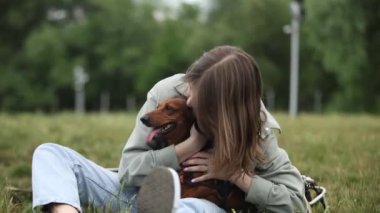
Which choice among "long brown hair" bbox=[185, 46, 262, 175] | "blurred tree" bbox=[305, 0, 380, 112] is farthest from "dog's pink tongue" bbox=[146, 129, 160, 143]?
"blurred tree" bbox=[305, 0, 380, 112]

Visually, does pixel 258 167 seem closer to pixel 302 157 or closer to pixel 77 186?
pixel 77 186

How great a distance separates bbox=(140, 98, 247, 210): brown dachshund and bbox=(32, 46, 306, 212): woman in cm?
6

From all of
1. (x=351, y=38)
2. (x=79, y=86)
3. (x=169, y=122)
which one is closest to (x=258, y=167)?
(x=169, y=122)

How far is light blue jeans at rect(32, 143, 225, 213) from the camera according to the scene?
2.81m

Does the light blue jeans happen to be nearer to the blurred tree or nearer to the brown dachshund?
the brown dachshund

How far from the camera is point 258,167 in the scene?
3.04 metres

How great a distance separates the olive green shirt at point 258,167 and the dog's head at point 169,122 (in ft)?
0.17

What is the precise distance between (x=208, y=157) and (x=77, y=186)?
2.36ft

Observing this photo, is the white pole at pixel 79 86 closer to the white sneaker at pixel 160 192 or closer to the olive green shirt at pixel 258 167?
the olive green shirt at pixel 258 167

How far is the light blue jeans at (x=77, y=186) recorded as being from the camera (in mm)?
2814

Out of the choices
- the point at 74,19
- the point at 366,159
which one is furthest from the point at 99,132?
the point at 74,19

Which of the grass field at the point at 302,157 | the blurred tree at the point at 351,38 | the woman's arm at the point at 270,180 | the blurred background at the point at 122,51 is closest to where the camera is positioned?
the woman's arm at the point at 270,180

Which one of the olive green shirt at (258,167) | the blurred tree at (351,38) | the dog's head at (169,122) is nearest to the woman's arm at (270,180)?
the olive green shirt at (258,167)

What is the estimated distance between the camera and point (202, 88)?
9.05ft
